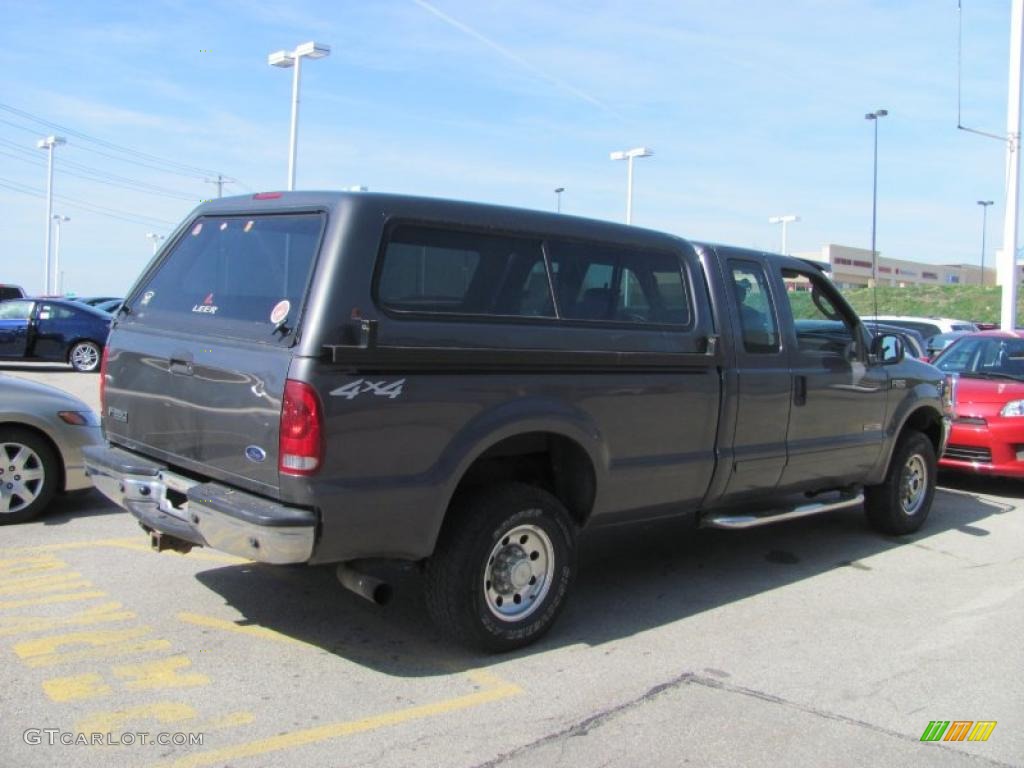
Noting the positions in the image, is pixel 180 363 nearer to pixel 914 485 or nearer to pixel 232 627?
pixel 232 627

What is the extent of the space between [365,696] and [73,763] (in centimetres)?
116

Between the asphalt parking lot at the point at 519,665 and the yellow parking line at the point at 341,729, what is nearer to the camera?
the yellow parking line at the point at 341,729

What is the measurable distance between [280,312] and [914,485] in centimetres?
559

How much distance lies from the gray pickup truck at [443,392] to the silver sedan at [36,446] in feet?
6.12

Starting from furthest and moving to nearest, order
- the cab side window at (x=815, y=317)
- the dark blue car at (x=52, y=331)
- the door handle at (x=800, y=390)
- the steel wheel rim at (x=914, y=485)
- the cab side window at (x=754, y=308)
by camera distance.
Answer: the dark blue car at (x=52, y=331)
the steel wheel rim at (x=914, y=485)
the cab side window at (x=815, y=317)
the door handle at (x=800, y=390)
the cab side window at (x=754, y=308)

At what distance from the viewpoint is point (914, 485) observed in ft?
25.1

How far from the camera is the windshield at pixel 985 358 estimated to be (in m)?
10.1

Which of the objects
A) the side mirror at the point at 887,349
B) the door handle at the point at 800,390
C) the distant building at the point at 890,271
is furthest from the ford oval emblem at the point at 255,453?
the distant building at the point at 890,271

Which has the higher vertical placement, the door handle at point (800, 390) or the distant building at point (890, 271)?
the distant building at point (890, 271)

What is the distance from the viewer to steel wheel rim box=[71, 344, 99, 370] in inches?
765

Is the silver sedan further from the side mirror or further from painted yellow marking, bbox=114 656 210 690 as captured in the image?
the side mirror

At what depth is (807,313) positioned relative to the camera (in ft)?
21.7

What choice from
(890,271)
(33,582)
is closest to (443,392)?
(33,582)

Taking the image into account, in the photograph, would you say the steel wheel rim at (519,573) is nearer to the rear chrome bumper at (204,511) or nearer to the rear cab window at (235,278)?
the rear chrome bumper at (204,511)
